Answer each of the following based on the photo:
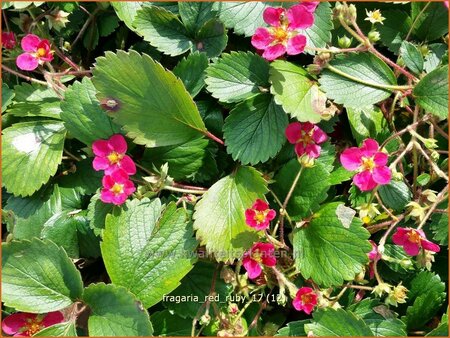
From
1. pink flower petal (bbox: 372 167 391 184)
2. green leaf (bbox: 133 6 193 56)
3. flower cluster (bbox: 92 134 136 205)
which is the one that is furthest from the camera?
green leaf (bbox: 133 6 193 56)

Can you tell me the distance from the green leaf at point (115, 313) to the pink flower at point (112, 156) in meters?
0.31

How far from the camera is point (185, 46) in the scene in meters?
1.57

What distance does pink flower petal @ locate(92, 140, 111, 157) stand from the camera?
1479 millimetres

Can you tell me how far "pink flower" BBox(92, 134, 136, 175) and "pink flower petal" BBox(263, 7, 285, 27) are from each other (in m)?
0.51

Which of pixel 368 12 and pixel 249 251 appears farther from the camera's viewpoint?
pixel 368 12

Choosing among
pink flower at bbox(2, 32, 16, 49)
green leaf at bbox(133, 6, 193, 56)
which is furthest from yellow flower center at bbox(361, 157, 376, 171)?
pink flower at bbox(2, 32, 16, 49)

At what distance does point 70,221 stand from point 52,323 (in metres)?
0.29

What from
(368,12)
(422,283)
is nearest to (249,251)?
(422,283)

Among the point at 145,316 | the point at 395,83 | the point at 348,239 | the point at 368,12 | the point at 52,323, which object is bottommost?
the point at 52,323

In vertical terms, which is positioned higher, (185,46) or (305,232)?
(185,46)

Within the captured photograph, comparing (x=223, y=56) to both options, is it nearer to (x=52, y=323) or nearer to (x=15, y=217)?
(x=15, y=217)

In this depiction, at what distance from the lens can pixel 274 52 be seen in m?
1.39

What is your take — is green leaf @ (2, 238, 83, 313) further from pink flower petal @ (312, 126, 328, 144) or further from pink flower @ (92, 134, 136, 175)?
pink flower petal @ (312, 126, 328, 144)

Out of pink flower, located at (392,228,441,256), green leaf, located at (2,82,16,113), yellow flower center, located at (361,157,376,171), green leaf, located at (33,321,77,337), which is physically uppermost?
green leaf, located at (2,82,16,113)
